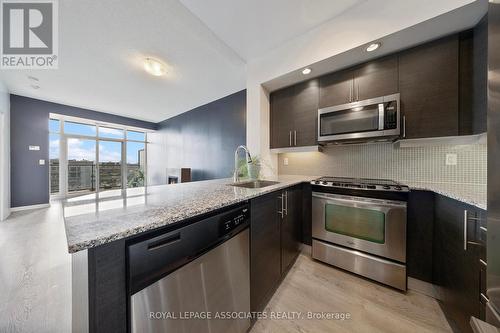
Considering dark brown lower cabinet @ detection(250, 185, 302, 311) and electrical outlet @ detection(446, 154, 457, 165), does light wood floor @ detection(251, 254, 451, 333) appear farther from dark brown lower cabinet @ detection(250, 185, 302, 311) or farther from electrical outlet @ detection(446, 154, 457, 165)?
electrical outlet @ detection(446, 154, 457, 165)

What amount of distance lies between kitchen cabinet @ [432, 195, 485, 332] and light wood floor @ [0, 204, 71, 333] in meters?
2.65

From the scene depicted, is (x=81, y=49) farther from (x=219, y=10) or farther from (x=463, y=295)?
(x=463, y=295)

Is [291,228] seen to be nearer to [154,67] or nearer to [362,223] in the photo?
[362,223]

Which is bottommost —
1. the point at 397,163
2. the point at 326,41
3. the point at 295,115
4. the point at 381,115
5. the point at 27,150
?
the point at 397,163

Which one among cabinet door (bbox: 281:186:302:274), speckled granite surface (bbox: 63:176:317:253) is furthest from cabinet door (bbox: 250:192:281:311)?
speckled granite surface (bbox: 63:176:317:253)

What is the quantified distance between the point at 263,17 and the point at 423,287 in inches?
121

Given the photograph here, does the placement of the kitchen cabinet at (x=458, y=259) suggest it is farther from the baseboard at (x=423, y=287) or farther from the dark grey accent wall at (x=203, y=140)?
the dark grey accent wall at (x=203, y=140)

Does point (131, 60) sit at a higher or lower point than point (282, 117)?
higher

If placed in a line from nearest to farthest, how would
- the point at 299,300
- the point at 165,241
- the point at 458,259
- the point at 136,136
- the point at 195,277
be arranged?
the point at 165,241, the point at 195,277, the point at 458,259, the point at 299,300, the point at 136,136

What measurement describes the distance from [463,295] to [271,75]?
8.60 ft

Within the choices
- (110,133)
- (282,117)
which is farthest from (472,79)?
(110,133)

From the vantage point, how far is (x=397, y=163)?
6.17 feet

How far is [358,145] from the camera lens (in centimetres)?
211

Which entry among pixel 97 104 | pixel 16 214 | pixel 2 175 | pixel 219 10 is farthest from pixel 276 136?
pixel 16 214
